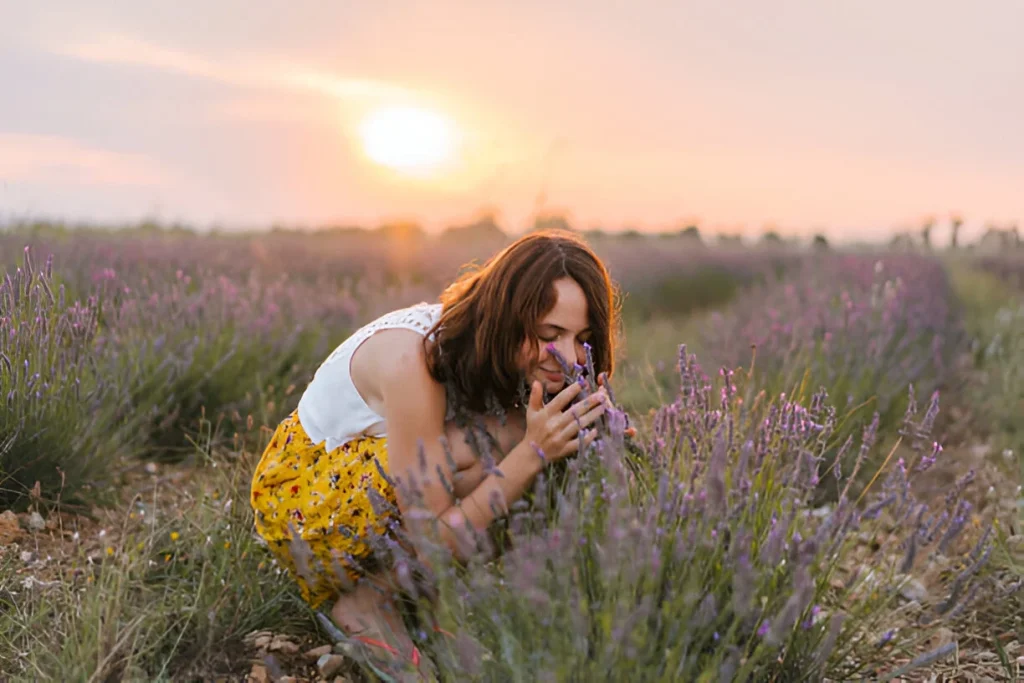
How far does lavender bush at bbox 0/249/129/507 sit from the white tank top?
781 millimetres

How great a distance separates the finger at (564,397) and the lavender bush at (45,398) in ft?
5.06

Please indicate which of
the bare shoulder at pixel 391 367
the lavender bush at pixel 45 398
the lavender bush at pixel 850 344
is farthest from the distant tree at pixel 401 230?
the bare shoulder at pixel 391 367

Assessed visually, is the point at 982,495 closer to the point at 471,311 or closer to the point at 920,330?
the point at 920,330

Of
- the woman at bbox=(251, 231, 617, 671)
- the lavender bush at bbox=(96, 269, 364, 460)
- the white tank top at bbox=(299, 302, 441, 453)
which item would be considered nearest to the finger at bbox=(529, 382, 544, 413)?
the woman at bbox=(251, 231, 617, 671)

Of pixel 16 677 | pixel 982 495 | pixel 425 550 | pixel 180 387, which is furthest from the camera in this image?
pixel 180 387

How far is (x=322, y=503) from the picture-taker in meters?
2.37

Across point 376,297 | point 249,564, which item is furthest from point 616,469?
point 376,297

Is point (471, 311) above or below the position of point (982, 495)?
above

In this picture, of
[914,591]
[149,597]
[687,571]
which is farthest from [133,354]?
[914,591]

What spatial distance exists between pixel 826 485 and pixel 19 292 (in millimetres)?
3143

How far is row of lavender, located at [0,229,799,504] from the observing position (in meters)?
2.65

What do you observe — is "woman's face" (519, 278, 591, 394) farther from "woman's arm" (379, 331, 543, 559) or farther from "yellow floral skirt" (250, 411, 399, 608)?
"yellow floral skirt" (250, 411, 399, 608)

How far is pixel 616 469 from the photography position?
5.05 ft

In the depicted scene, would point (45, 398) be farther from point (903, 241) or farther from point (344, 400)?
point (903, 241)
